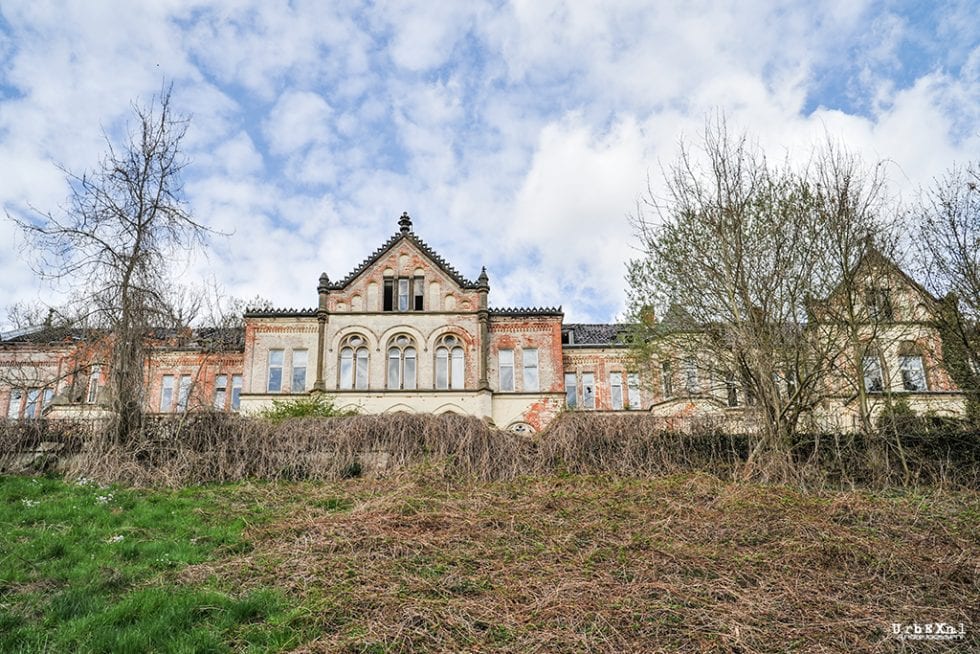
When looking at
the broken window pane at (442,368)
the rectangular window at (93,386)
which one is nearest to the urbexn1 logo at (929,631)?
the rectangular window at (93,386)

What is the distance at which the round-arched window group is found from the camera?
29.8 metres

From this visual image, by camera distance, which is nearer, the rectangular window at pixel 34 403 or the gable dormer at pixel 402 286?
the rectangular window at pixel 34 403

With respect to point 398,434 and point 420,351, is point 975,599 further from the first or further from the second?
point 420,351

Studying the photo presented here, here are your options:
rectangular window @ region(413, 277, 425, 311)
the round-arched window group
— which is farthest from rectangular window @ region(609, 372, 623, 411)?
rectangular window @ region(413, 277, 425, 311)

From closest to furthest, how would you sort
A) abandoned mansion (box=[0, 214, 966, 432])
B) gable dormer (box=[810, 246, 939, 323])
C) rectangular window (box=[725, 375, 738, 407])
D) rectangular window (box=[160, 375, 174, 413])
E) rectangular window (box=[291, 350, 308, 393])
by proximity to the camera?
gable dormer (box=[810, 246, 939, 323]) < rectangular window (box=[725, 375, 738, 407]) < abandoned mansion (box=[0, 214, 966, 432]) < rectangular window (box=[291, 350, 308, 393]) < rectangular window (box=[160, 375, 174, 413])

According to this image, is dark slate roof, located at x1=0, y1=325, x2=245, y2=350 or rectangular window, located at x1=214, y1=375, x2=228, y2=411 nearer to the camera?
dark slate roof, located at x1=0, y1=325, x2=245, y2=350

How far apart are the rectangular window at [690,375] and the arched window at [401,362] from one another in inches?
583

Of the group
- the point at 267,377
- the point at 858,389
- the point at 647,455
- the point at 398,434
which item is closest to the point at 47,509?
the point at 398,434

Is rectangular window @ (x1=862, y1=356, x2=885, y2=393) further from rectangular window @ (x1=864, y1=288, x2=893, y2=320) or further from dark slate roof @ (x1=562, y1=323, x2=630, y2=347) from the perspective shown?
dark slate roof @ (x1=562, y1=323, x2=630, y2=347)

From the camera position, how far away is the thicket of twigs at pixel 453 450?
14172 millimetres

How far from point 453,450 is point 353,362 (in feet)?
53.8

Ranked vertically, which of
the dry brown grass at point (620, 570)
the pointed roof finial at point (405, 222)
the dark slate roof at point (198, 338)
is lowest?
the dry brown grass at point (620, 570)

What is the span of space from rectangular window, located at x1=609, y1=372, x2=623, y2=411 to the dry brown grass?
20.7 m

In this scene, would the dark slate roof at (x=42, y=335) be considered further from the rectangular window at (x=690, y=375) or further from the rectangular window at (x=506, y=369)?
the rectangular window at (x=506, y=369)
